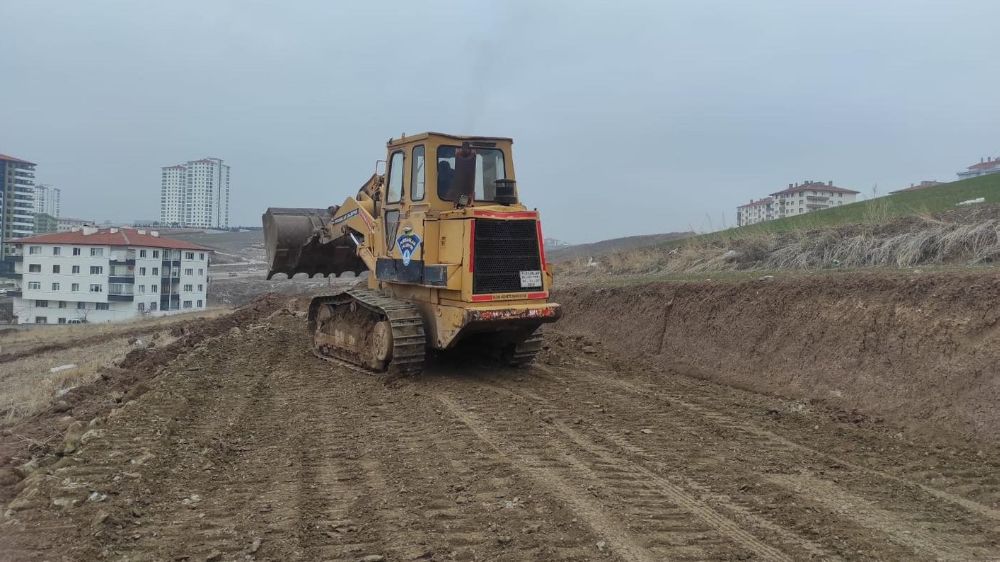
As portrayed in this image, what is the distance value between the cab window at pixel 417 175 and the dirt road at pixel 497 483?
Result: 112 inches

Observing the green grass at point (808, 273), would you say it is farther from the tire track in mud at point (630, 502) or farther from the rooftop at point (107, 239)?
the rooftop at point (107, 239)

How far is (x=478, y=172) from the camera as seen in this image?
1008 centimetres

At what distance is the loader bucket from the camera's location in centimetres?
1292

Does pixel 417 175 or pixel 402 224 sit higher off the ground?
pixel 417 175

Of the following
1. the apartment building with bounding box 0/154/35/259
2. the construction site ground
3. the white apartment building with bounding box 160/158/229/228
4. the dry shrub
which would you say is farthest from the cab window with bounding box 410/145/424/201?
the white apartment building with bounding box 160/158/229/228

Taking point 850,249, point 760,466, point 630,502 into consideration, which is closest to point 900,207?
point 850,249

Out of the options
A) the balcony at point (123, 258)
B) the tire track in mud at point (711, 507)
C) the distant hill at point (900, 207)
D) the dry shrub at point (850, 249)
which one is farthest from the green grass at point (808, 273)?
the balcony at point (123, 258)

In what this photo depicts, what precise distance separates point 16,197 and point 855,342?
416 ft

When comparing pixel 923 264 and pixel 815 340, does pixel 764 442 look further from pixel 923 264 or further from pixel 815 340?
pixel 923 264

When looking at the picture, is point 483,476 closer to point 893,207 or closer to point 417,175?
point 417,175

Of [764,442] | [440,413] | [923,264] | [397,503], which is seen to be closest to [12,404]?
[440,413]

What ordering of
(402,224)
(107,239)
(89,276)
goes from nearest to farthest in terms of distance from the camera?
(402,224)
(89,276)
(107,239)

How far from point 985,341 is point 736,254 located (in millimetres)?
8265

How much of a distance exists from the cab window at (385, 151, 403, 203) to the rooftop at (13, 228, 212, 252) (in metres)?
66.3
